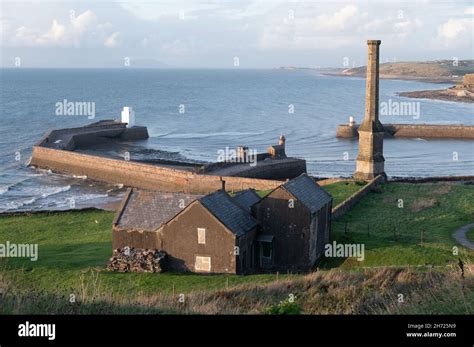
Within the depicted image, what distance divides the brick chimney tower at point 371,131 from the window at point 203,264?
2538 centimetres

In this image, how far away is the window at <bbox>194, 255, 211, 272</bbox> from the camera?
81.7ft

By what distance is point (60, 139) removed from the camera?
7712 centimetres

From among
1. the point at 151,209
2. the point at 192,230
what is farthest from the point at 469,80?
the point at 192,230

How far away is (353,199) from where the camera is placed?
3703 centimetres

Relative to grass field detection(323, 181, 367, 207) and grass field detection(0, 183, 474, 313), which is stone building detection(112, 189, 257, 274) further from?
grass field detection(323, 181, 367, 207)

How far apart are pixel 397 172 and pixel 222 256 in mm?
43891

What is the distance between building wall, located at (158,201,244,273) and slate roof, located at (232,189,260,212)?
2694mm

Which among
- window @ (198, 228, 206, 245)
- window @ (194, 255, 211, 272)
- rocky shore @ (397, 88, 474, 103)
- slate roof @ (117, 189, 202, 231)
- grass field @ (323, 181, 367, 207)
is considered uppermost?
rocky shore @ (397, 88, 474, 103)

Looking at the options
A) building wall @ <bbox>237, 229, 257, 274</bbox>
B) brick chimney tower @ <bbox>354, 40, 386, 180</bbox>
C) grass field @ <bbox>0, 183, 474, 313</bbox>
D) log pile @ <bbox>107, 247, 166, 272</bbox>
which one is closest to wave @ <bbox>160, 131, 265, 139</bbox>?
brick chimney tower @ <bbox>354, 40, 386, 180</bbox>

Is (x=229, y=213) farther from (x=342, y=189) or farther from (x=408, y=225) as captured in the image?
(x=342, y=189)

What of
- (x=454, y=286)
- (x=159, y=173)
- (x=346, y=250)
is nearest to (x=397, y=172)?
(x=159, y=173)

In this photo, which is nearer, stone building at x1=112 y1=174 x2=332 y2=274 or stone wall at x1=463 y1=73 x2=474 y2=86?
stone building at x1=112 y1=174 x2=332 y2=274

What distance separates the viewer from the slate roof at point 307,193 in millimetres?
26272

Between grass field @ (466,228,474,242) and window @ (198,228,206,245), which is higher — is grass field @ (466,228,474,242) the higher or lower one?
the lower one
